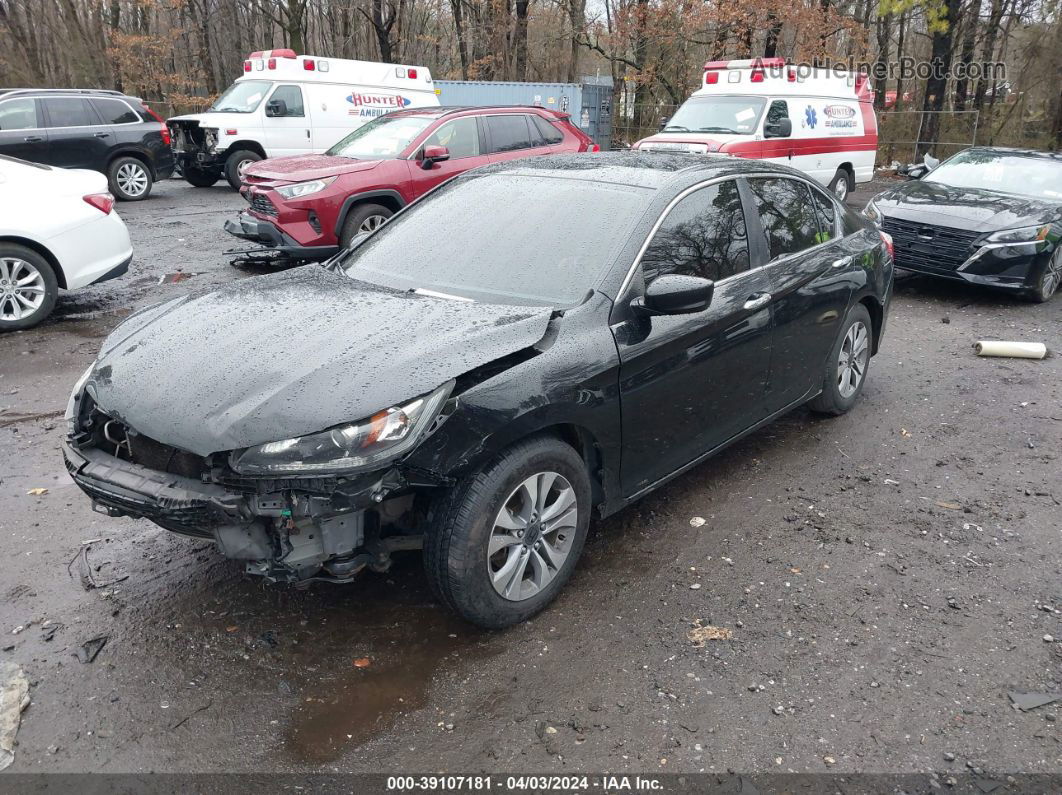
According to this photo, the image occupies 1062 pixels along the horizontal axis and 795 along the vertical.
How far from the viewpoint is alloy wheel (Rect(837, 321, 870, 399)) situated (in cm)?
537

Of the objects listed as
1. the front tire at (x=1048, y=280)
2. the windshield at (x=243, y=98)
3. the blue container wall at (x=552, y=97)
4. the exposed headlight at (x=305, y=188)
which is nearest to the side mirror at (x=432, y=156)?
the exposed headlight at (x=305, y=188)

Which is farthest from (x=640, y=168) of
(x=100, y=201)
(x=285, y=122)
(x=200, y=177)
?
(x=200, y=177)

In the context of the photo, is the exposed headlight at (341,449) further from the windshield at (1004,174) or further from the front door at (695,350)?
the windshield at (1004,174)

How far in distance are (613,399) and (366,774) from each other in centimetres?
170

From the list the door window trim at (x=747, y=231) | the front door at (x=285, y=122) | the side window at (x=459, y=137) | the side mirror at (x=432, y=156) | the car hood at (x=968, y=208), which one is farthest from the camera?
the front door at (x=285, y=122)

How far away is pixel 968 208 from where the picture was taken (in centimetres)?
877

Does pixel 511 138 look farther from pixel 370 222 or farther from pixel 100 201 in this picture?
pixel 100 201

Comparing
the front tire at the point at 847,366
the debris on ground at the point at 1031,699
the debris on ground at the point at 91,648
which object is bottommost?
the debris on ground at the point at 1031,699

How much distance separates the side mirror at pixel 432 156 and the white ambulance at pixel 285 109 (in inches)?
286

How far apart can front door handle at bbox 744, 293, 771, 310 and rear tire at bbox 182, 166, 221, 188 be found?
608 inches

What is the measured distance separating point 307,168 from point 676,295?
6950 millimetres

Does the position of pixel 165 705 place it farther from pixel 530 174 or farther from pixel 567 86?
pixel 567 86

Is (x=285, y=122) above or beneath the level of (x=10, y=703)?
above

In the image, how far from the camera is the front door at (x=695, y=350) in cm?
361
